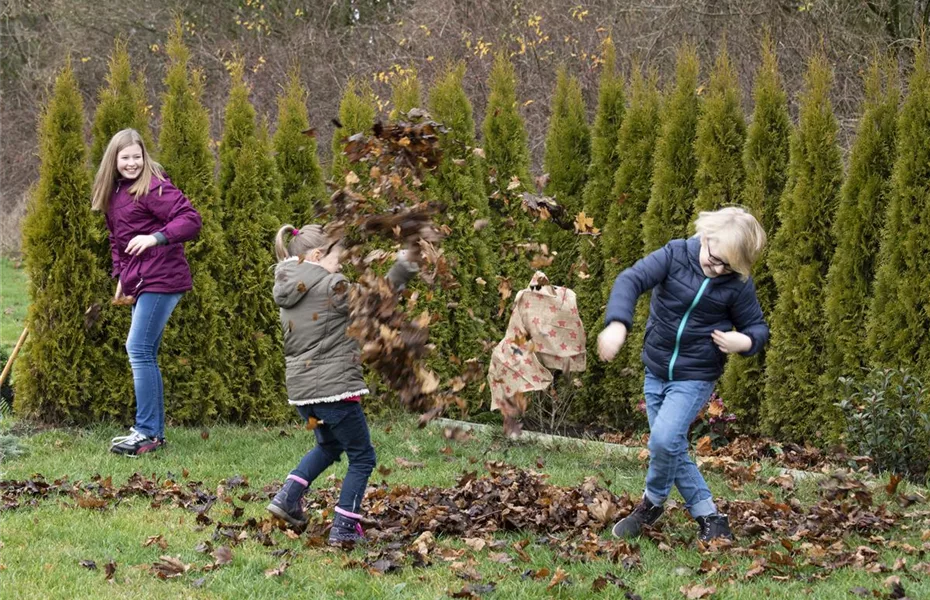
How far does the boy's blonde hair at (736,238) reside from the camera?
14.1 feet

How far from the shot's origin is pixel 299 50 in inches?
687

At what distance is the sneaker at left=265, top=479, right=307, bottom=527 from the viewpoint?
479cm

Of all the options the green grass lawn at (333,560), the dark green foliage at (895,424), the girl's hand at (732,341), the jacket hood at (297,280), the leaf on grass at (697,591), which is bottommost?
the green grass lawn at (333,560)

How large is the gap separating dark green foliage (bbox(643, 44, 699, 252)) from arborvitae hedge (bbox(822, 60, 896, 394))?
1.20 m

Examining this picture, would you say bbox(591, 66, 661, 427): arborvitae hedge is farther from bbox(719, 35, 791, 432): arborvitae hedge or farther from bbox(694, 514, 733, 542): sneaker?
bbox(694, 514, 733, 542): sneaker

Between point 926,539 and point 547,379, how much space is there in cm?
217

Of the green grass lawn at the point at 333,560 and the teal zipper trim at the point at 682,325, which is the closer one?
the green grass lawn at the point at 333,560

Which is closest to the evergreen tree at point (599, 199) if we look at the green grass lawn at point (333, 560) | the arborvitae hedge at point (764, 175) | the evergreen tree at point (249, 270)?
the arborvitae hedge at point (764, 175)

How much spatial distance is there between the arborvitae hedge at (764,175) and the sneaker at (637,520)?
8.44ft

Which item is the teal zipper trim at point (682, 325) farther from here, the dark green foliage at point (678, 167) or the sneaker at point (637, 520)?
the dark green foliage at point (678, 167)

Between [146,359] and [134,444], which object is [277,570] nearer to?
[134,444]

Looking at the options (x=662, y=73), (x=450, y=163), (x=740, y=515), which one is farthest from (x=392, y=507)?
(x=662, y=73)

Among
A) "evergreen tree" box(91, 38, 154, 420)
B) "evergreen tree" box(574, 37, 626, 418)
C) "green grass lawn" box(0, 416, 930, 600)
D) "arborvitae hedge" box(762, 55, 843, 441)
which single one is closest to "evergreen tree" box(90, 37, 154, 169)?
"evergreen tree" box(91, 38, 154, 420)

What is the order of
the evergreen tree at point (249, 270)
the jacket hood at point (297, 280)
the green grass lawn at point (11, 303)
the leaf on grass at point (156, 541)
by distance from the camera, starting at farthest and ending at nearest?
the green grass lawn at point (11, 303), the evergreen tree at point (249, 270), the jacket hood at point (297, 280), the leaf on grass at point (156, 541)
